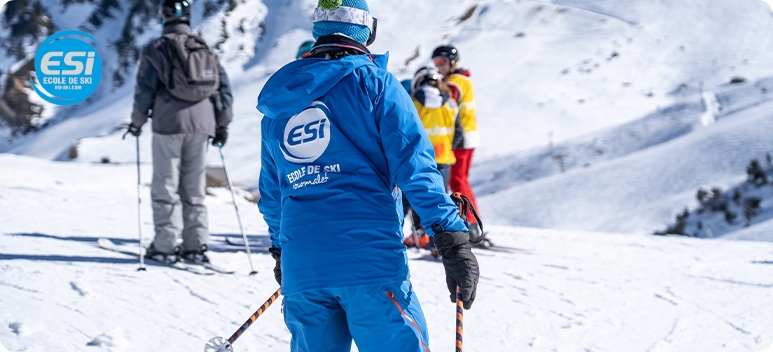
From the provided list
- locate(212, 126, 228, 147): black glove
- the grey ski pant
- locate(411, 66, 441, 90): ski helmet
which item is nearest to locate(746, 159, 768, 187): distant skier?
locate(411, 66, 441, 90): ski helmet

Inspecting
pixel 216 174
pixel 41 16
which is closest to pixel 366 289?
pixel 216 174

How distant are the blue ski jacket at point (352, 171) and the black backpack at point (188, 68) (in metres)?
3.09

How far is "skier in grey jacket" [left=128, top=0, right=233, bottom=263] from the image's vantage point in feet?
16.7

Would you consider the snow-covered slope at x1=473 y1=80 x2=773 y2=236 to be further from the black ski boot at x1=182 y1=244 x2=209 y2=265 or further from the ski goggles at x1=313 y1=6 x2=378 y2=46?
the ski goggles at x1=313 y1=6 x2=378 y2=46

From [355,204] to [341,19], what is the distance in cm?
62

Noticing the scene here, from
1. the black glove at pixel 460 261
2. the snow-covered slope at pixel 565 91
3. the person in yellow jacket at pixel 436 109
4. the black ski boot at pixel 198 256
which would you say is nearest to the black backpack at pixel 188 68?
the black ski boot at pixel 198 256

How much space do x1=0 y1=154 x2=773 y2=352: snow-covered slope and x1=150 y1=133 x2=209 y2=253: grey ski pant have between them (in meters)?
0.30

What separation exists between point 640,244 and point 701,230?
786 cm

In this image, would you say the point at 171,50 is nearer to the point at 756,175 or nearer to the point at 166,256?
the point at 166,256

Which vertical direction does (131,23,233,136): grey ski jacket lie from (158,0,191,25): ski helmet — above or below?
below

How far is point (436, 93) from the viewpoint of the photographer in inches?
235

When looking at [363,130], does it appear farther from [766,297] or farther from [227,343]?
[766,297]

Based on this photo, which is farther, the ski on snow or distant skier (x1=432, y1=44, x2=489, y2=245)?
distant skier (x1=432, y1=44, x2=489, y2=245)
